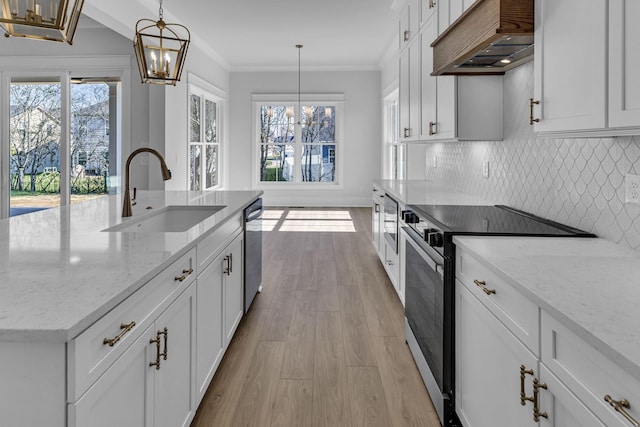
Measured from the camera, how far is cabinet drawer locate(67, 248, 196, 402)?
3.47 ft

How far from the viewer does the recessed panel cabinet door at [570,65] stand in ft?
4.95

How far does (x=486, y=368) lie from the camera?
5.62ft

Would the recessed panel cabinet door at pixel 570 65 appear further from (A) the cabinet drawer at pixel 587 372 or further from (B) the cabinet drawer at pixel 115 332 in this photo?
(B) the cabinet drawer at pixel 115 332

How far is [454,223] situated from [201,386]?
1.36m

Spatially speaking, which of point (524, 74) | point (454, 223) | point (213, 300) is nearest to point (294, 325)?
point (213, 300)

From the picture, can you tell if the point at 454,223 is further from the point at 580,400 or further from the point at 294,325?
the point at 294,325

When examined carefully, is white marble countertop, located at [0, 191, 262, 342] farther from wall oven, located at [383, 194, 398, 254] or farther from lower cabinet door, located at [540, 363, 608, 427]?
wall oven, located at [383, 194, 398, 254]

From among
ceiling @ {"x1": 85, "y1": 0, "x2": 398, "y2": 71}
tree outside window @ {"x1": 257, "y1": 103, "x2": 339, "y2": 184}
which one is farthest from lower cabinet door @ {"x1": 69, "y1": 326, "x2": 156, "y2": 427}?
tree outside window @ {"x1": 257, "y1": 103, "x2": 339, "y2": 184}

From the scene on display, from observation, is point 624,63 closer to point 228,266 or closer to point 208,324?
point 208,324

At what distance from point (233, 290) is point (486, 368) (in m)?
1.69

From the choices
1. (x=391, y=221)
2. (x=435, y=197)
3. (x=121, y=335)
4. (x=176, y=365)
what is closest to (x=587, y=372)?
(x=121, y=335)

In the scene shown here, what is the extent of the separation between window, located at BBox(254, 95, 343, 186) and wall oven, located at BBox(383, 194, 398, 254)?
602 centimetres

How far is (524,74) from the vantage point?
9.11 ft

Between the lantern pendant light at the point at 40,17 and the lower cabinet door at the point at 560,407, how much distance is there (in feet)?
5.83
